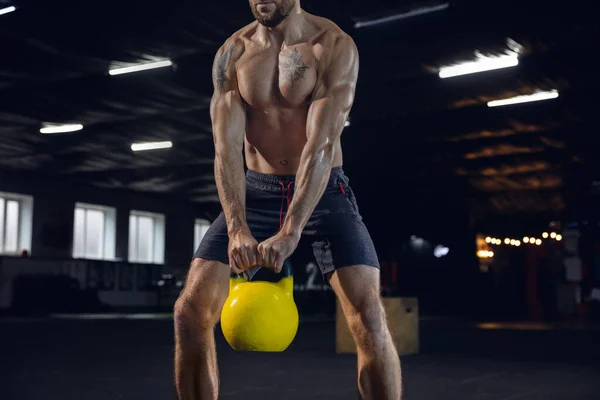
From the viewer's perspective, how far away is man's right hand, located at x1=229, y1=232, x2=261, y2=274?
242cm

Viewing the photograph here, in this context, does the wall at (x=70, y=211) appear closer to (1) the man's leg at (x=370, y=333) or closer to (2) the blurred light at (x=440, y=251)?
(2) the blurred light at (x=440, y=251)

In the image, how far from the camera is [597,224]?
22281 mm

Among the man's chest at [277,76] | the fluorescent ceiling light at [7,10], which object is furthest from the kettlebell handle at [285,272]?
the fluorescent ceiling light at [7,10]

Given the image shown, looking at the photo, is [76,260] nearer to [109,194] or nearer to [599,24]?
[109,194]

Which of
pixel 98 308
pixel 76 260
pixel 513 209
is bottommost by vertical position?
pixel 98 308

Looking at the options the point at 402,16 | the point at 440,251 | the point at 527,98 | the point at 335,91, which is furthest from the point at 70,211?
the point at 335,91

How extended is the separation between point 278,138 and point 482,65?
872 cm

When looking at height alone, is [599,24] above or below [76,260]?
above

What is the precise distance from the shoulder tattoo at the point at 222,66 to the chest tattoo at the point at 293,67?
0.77 ft

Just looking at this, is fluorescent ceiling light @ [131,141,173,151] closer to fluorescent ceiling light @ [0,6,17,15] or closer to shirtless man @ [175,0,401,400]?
fluorescent ceiling light @ [0,6,17,15]

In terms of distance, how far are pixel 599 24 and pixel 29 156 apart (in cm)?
1439

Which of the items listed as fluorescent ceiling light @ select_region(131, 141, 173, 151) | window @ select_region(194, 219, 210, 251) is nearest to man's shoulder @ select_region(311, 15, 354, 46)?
fluorescent ceiling light @ select_region(131, 141, 173, 151)

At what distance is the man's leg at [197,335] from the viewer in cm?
267

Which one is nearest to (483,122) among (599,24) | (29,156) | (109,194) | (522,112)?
(522,112)
